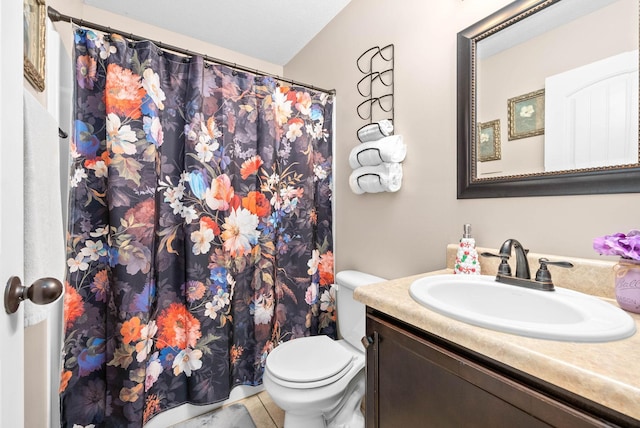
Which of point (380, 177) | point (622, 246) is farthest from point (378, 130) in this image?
point (622, 246)

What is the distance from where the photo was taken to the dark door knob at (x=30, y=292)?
0.45 m

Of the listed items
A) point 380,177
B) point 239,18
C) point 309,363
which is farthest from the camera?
point 239,18

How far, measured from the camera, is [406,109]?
140 cm

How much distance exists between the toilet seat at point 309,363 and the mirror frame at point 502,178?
A: 955 millimetres

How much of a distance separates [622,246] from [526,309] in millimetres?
286

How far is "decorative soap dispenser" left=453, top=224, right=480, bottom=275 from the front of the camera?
3.37 ft

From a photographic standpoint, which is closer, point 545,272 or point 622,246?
point 622,246

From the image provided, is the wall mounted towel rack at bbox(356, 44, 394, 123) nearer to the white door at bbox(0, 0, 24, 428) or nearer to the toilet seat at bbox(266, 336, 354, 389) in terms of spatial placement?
the toilet seat at bbox(266, 336, 354, 389)

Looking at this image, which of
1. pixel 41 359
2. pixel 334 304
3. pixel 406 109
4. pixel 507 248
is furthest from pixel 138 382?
pixel 406 109

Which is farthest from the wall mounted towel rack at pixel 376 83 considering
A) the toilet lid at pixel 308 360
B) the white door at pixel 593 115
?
the toilet lid at pixel 308 360

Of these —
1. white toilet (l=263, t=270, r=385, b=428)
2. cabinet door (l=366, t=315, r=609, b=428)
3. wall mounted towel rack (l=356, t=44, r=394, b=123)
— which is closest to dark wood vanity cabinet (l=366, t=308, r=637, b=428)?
cabinet door (l=366, t=315, r=609, b=428)

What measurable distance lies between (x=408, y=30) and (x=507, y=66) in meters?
0.58

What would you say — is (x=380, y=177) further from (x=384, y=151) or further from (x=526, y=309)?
(x=526, y=309)

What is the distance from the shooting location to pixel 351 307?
1539mm
